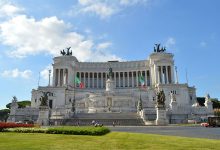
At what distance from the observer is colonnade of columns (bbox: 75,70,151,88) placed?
121125 millimetres

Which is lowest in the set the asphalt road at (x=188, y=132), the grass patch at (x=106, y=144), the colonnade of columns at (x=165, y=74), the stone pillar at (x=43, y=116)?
the asphalt road at (x=188, y=132)

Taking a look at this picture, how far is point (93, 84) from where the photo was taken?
12700 centimetres

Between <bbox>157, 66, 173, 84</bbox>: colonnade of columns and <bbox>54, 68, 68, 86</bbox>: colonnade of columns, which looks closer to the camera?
<bbox>157, 66, 173, 84</bbox>: colonnade of columns

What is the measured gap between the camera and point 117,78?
124 meters

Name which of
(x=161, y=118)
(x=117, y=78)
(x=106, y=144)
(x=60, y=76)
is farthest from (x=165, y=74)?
(x=106, y=144)

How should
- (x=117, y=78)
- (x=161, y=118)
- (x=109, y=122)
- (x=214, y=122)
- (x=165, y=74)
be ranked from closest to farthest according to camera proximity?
(x=214, y=122) → (x=161, y=118) → (x=109, y=122) → (x=165, y=74) → (x=117, y=78)

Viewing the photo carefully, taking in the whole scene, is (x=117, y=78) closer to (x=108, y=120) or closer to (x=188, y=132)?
(x=108, y=120)

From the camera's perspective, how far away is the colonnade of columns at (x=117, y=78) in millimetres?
121125

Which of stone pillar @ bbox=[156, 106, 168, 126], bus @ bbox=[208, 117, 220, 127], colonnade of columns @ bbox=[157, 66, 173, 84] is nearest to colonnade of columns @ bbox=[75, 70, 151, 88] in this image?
colonnade of columns @ bbox=[157, 66, 173, 84]

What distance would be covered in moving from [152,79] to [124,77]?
14344 mm

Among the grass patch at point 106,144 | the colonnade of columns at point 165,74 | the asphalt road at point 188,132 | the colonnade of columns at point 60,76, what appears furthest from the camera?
the colonnade of columns at point 60,76

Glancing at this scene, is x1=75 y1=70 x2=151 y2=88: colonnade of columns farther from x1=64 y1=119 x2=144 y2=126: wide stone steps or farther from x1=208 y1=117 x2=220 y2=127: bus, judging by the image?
x1=208 y1=117 x2=220 y2=127: bus

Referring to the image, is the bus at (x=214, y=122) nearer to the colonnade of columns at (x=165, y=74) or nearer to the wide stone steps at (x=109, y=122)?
the wide stone steps at (x=109, y=122)

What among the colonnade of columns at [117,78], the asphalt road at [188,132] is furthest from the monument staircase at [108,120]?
the colonnade of columns at [117,78]
